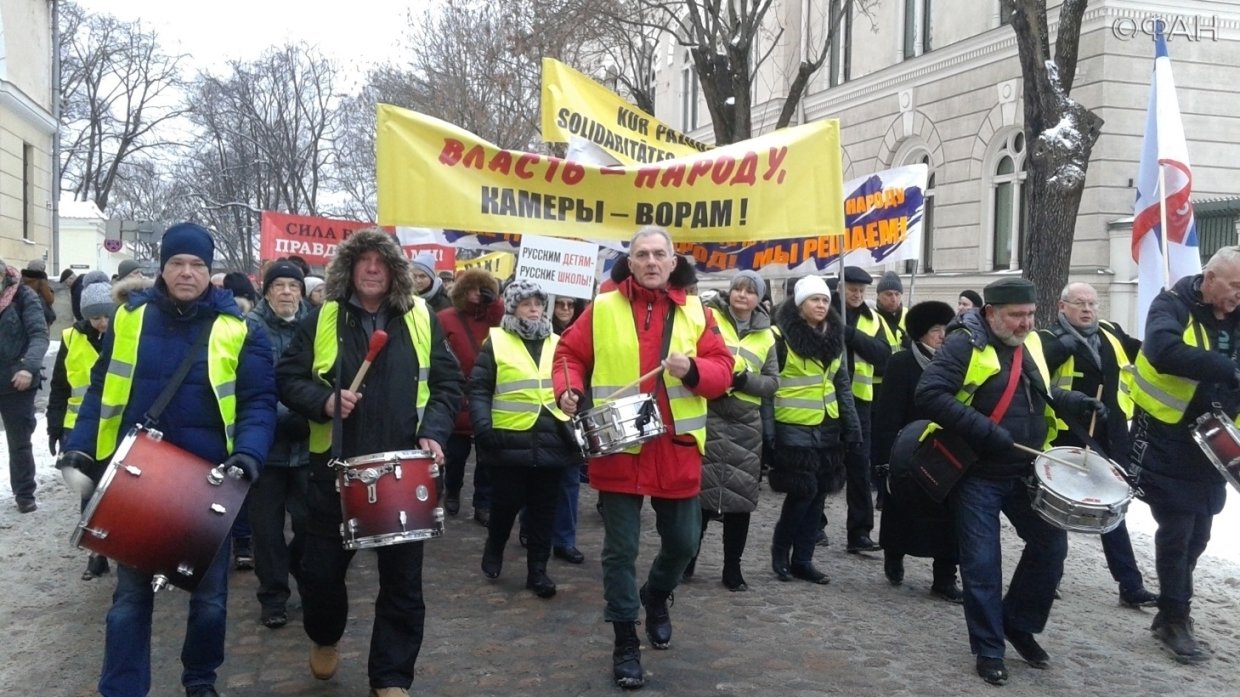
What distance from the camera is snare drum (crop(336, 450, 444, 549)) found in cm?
441

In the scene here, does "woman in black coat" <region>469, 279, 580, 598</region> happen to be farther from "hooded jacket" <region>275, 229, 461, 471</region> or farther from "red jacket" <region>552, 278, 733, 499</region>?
"hooded jacket" <region>275, 229, 461, 471</region>

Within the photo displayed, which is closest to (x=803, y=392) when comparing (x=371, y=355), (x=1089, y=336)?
(x=1089, y=336)

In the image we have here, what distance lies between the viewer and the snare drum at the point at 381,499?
4414 millimetres

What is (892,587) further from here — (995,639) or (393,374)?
(393,374)

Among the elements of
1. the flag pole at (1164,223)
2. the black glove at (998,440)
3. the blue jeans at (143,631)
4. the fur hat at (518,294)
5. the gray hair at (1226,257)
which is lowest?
the blue jeans at (143,631)

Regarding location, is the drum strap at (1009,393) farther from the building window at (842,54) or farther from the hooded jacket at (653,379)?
the building window at (842,54)

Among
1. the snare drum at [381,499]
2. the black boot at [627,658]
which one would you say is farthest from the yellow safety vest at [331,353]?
the black boot at [627,658]

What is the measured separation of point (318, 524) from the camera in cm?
474

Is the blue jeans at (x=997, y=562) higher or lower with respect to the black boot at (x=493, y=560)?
higher

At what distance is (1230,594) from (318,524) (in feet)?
18.9

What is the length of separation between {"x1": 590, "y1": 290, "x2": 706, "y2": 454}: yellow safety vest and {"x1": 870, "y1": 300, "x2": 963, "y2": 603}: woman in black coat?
171cm

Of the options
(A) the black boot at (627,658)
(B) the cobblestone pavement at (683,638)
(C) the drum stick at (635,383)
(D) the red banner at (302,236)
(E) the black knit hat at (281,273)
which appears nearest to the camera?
(C) the drum stick at (635,383)

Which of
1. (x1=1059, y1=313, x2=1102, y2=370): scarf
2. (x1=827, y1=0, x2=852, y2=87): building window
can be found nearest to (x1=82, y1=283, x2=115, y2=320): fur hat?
(x1=1059, y1=313, x2=1102, y2=370): scarf

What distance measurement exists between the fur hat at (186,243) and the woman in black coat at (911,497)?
3.84 m
